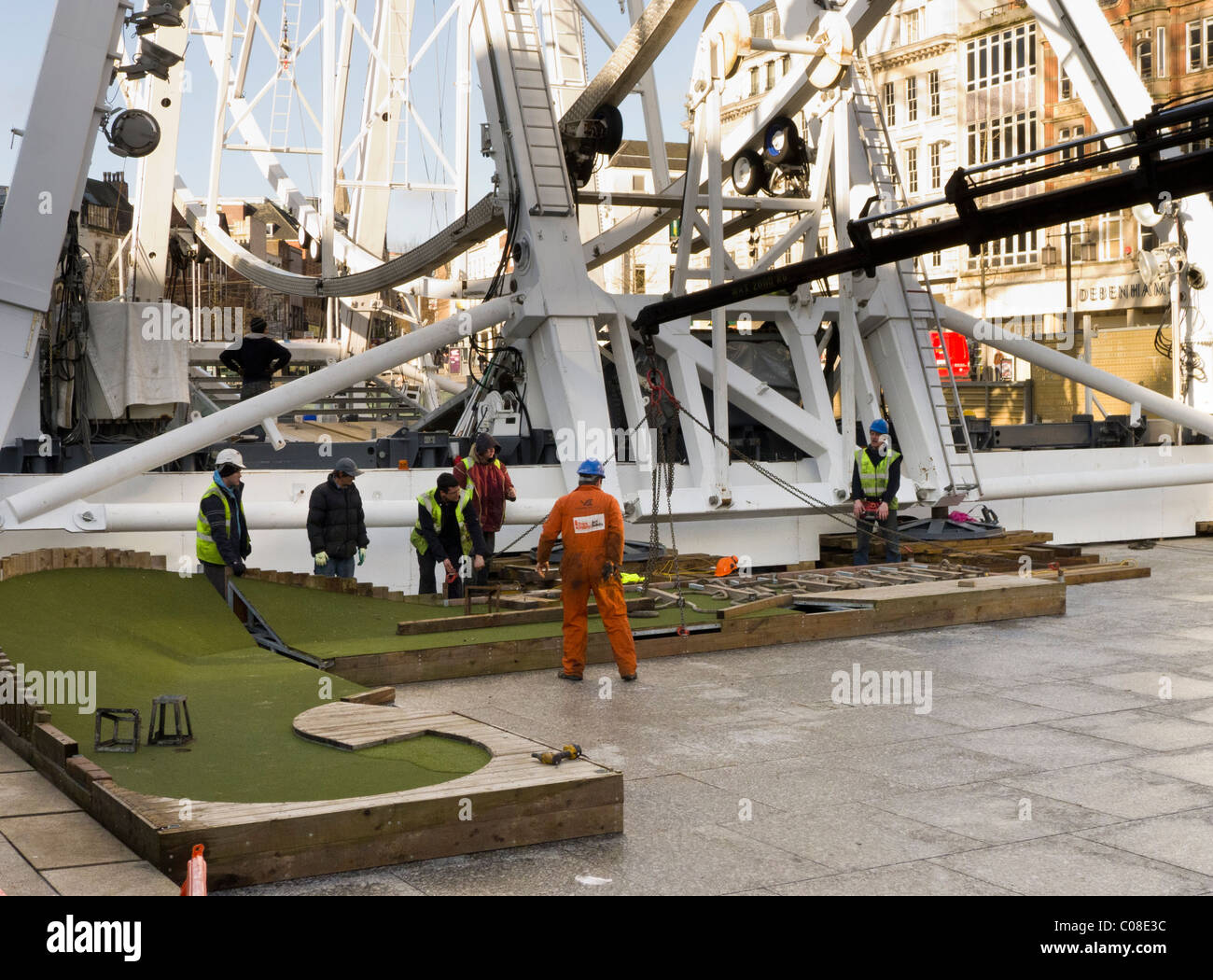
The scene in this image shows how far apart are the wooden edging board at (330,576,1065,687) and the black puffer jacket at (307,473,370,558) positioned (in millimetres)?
3206

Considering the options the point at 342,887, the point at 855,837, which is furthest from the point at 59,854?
the point at 855,837

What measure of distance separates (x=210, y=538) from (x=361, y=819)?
6789 millimetres

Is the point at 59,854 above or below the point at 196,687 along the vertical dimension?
below

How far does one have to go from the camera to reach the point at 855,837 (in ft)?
22.3

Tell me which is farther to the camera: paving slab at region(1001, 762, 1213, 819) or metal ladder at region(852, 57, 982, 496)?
metal ladder at region(852, 57, 982, 496)

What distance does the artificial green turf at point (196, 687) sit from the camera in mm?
6875

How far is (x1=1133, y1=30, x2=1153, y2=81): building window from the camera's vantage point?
179 feet

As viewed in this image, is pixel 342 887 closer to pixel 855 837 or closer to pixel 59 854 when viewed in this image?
pixel 59 854

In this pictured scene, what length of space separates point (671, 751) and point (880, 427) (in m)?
8.77

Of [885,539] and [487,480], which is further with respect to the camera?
[885,539]

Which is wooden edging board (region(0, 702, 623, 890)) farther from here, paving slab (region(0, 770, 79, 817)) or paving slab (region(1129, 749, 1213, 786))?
paving slab (region(1129, 749, 1213, 786))

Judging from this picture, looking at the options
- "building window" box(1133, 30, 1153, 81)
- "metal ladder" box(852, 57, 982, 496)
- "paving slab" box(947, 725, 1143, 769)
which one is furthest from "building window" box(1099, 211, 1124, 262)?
"paving slab" box(947, 725, 1143, 769)

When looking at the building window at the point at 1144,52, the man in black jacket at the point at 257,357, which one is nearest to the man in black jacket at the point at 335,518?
the man in black jacket at the point at 257,357

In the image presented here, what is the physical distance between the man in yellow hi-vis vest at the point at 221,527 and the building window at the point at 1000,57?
184ft
